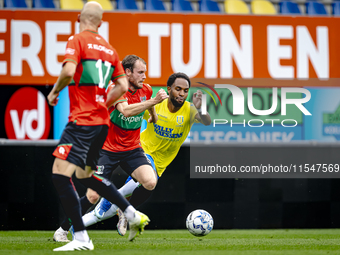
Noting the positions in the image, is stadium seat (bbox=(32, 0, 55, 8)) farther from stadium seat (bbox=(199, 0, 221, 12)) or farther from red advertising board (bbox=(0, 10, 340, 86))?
stadium seat (bbox=(199, 0, 221, 12))

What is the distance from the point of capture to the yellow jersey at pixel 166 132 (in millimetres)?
5527

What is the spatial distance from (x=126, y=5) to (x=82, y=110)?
6.20m

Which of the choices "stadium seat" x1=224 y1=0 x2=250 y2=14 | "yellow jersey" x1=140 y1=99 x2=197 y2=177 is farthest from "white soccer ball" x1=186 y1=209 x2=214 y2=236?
"stadium seat" x1=224 y1=0 x2=250 y2=14

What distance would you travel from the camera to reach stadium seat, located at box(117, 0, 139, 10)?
952 centimetres

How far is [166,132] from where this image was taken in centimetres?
553

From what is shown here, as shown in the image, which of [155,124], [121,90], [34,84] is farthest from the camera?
[34,84]

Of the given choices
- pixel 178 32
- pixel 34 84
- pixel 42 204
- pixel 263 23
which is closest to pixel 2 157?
pixel 42 204

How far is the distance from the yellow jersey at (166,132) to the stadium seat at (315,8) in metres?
5.48

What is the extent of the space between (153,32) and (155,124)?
3787 mm

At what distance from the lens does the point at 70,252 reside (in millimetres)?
A: 3736

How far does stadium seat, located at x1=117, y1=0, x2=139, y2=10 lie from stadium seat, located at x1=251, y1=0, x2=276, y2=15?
2473mm

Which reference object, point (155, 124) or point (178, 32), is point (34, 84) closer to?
point (178, 32)

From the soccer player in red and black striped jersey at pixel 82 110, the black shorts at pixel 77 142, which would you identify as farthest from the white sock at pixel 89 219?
the black shorts at pixel 77 142

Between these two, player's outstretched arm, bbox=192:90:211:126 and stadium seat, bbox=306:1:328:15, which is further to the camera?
stadium seat, bbox=306:1:328:15
